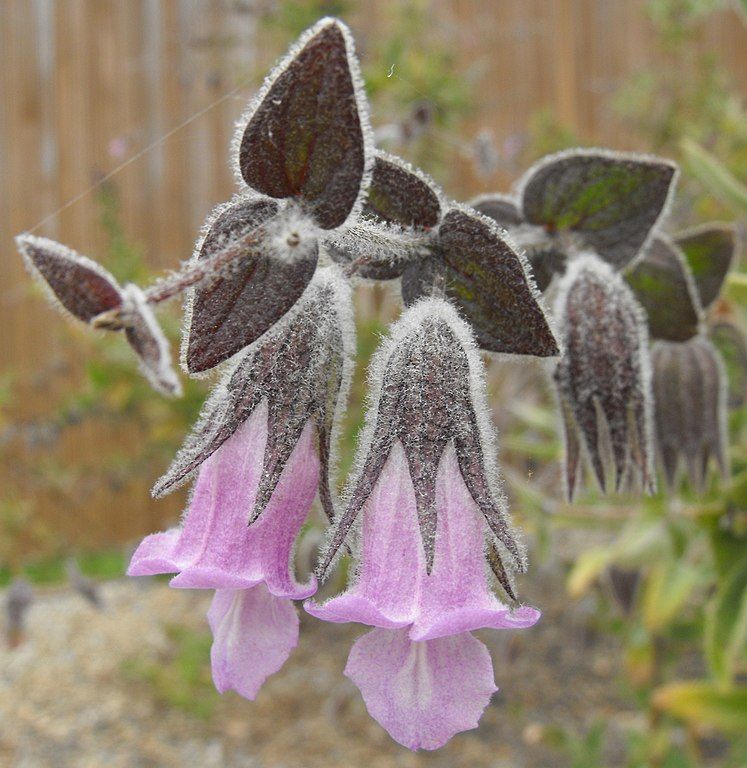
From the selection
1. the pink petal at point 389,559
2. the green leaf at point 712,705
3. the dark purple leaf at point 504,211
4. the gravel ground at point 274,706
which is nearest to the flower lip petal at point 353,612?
the pink petal at point 389,559

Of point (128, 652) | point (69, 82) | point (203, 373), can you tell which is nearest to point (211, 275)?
point (203, 373)

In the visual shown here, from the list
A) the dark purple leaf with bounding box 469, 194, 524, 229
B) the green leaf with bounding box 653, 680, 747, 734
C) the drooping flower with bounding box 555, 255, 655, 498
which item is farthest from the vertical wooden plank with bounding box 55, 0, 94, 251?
the drooping flower with bounding box 555, 255, 655, 498

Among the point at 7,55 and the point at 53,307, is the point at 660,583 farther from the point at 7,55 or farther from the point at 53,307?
the point at 7,55

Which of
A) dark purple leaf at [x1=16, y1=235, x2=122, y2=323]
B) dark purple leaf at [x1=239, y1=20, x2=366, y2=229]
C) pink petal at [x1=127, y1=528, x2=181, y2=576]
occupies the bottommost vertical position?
pink petal at [x1=127, y1=528, x2=181, y2=576]

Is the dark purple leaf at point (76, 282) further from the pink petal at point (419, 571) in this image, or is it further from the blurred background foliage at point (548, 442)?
the blurred background foliage at point (548, 442)

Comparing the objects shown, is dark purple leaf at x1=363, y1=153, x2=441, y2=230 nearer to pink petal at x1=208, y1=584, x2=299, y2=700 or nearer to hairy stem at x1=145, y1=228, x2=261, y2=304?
hairy stem at x1=145, y1=228, x2=261, y2=304
